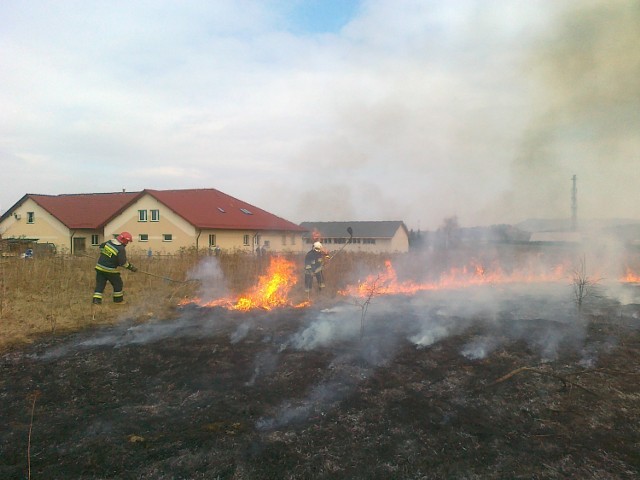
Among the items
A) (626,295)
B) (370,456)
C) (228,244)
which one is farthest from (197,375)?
(228,244)

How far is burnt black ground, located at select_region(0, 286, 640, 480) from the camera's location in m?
4.11

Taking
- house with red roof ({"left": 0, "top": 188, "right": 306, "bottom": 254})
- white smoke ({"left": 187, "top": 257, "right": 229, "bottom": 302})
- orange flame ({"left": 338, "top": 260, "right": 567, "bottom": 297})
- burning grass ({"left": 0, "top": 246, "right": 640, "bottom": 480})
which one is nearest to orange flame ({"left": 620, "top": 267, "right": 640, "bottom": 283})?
orange flame ({"left": 338, "top": 260, "right": 567, "bottom": 297})

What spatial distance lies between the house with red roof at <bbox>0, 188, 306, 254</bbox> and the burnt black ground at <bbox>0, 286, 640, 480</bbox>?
2011 cm

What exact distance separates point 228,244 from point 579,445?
90.4ft

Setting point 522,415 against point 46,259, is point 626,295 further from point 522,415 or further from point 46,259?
point 46,259

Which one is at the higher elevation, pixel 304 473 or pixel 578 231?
pixel 578 231

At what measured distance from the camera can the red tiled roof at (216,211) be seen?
2920 cm

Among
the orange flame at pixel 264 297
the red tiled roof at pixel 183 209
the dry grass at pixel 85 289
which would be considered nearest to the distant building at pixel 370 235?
the red tiled roof at pixel 183 209

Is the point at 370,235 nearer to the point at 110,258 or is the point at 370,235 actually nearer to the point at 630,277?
the point at 630,277

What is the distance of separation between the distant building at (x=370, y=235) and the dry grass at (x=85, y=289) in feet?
87.6

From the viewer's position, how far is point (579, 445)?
448cm

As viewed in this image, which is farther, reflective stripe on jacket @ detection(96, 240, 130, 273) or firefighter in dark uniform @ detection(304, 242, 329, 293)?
firefighter in dark uniform @ detection(304, 242, 329, 293)

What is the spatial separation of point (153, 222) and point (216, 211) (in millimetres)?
4621

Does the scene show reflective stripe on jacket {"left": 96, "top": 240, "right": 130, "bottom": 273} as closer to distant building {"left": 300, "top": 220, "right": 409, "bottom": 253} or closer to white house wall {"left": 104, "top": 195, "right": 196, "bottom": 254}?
white house wall {"left": 104, "top": 195, "right": 196, "bottom": 254}
